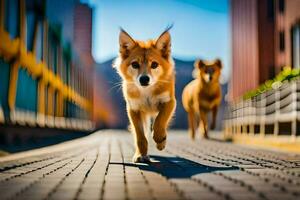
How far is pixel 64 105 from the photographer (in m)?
36.0

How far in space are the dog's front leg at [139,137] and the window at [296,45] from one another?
18.2m

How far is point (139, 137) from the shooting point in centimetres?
836

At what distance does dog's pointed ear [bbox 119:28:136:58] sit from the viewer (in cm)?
855

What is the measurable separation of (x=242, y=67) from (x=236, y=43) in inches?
115

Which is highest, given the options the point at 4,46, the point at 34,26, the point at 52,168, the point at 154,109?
the point at 34,26

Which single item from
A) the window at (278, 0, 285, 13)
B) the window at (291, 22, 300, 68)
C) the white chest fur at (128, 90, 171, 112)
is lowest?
the white chest fur at (128, 90, 171, 112)

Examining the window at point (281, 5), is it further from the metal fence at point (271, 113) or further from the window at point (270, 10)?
the metal fence at point (271, 113)

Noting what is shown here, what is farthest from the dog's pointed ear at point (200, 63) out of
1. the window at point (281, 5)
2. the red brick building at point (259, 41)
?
the window at point (281, 5)

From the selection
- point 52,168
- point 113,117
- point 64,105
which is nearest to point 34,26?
point 64,105

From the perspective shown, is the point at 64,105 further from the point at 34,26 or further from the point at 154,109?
the point at 154,109

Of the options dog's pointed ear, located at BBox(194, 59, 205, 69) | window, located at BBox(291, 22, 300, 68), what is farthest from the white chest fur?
window, located at BBox(291, 22, 300, 68)

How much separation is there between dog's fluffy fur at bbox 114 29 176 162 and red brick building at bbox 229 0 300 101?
60.2 ft

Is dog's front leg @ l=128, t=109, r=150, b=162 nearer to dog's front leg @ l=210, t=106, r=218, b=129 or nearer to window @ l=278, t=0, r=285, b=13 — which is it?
dog's front leg @ l=210, t=106, r=218, b=129

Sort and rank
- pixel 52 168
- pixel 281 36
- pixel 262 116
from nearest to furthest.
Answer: pixel 52 168
pixel 262 116
pixel 281 36
